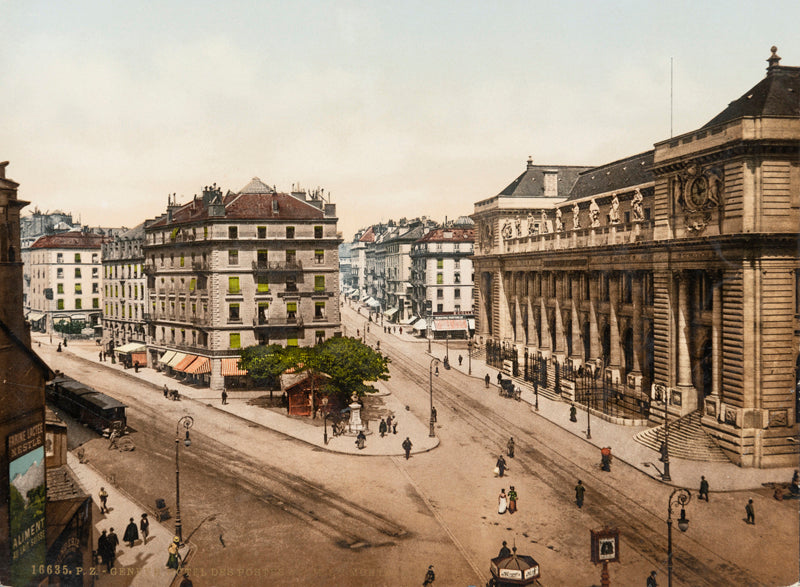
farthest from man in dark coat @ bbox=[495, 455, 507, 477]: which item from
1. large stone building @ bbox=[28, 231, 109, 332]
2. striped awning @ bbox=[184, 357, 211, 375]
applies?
striped awning @ bbox=[184, 357, 211, 375]

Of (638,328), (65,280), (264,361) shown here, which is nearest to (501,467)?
(638,328)

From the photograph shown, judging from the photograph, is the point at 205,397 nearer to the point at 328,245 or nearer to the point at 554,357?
the point at 328,245

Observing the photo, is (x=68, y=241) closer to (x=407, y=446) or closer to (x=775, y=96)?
(x=407, y=446)

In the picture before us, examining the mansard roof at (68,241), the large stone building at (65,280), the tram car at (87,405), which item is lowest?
the tram car at (87,405)

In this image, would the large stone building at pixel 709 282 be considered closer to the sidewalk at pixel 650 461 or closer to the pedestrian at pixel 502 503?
the sidewalk at pixel 650 461

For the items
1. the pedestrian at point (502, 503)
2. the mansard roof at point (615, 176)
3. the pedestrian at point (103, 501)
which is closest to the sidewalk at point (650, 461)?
the pedestrian at point (502, 503)

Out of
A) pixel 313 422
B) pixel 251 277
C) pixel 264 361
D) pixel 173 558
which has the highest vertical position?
pixel 251 277

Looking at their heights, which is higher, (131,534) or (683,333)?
(683,333)

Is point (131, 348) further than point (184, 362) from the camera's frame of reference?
Yes
